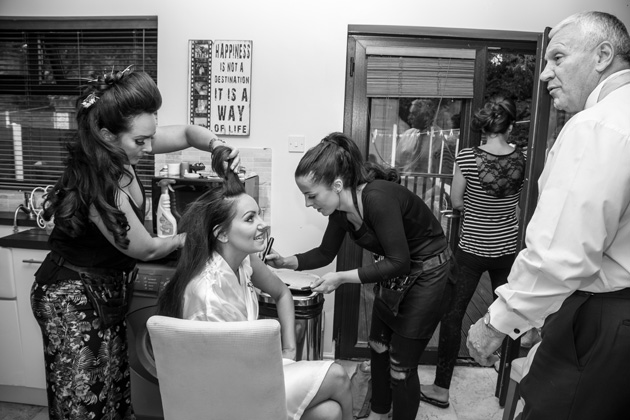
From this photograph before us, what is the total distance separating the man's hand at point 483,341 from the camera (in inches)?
53.7

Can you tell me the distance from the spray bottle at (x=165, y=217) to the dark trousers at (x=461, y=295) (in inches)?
59.2

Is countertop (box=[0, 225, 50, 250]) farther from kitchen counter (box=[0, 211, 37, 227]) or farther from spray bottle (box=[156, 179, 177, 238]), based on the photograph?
spray bottle (box=[156, 179, 177, 238])

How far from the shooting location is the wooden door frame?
114 inches

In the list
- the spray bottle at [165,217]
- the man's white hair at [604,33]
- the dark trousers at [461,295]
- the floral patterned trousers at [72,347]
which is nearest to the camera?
the man's white hair at [604,33]

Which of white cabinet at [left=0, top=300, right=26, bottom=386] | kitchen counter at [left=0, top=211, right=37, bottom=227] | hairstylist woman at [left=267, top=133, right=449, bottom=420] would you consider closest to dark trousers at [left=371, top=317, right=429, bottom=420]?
hairstylist woman at [left=267, top=133, right=449, bottom=420]

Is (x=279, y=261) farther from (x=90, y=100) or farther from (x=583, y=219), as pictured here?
(x=583, y=219)

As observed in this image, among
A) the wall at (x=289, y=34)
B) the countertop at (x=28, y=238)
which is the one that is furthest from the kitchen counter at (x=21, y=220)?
the wall at (x=289, y=34)

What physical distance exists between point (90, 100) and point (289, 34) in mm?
1544

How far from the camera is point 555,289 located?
120 cm

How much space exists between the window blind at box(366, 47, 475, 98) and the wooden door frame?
4cm

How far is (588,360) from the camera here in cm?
122

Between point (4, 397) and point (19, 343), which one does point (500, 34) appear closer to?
point (19, 343)

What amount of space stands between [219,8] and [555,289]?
2459mm

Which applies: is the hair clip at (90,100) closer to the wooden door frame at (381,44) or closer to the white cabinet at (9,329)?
the white cabinet at (9,329)
